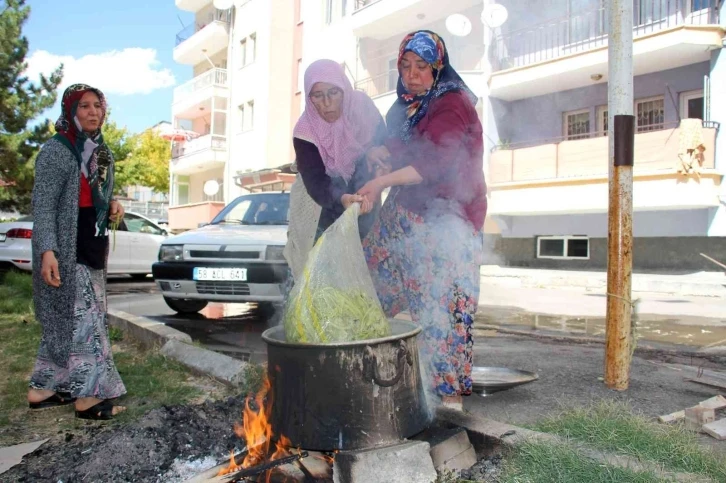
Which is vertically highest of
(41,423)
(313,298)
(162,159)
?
(162,159)

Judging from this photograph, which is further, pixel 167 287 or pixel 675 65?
pixel 675 65

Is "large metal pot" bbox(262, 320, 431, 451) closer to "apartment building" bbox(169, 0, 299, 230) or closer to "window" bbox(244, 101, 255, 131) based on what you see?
"apartment building" bbox(169, 0, 299, 230)

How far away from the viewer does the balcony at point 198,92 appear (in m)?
27.9

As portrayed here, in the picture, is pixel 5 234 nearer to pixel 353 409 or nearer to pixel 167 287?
pixel 167 287

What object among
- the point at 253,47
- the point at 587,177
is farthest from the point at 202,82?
the point at 587,177

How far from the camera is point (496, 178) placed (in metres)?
15.8

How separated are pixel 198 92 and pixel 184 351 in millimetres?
27045

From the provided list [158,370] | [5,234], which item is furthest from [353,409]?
[5,234]

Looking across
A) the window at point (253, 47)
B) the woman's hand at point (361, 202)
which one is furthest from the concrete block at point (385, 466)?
the window at point (253, 47)

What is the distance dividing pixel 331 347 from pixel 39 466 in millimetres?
1476

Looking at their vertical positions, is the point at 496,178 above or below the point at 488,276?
above

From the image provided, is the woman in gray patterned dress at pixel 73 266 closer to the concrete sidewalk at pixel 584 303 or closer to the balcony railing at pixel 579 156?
the concrete sidewalk at pixel 584 303

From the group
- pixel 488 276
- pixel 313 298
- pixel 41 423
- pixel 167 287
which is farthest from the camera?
pixel 488 276

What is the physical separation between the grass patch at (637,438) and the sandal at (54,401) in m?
2.58
